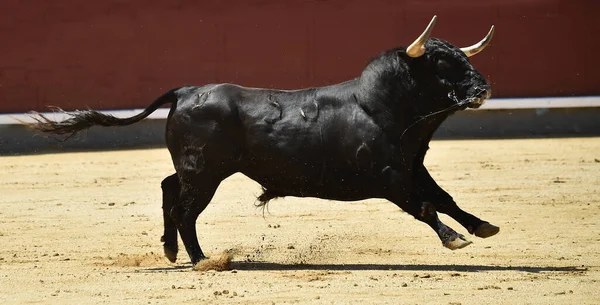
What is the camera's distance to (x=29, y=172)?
10.7m

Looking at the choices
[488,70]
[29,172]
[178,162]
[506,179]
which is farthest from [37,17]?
[178,162]

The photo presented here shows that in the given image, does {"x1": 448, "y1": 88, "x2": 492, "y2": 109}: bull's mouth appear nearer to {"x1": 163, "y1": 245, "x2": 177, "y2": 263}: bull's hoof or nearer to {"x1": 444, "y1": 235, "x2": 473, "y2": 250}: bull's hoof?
{"x1": 444, "y1": 235, "x2": 473, "y2": 250}: bull's hoof

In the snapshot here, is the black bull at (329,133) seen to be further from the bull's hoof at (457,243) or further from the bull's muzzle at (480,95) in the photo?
the bull's hoof at (457,243)

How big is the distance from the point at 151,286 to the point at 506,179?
463 cm

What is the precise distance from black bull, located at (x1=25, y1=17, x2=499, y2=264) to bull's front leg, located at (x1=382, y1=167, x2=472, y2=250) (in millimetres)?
12

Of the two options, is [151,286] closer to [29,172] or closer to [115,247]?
[115,247]

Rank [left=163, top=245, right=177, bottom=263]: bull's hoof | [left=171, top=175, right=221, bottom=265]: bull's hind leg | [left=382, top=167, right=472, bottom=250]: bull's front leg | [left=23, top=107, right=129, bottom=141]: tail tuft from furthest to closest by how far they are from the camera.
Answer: [left=23, top=107, right=129, bottom=141]: tail tuft, [left=163, top=245, right=177, bottom=263]: bull's hoof, [left=171, top=175, right=221, bottom=265]: bull's hind leg, [left=382, top=167, right=472, bottom=250]: bull's front leg

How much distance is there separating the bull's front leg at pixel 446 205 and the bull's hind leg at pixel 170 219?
1.27 meters

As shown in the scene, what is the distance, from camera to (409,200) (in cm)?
617

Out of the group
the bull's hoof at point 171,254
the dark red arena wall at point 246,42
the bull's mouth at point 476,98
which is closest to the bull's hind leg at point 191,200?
the bull's hoof at point 171,254

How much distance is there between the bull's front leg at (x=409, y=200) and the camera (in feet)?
20.0

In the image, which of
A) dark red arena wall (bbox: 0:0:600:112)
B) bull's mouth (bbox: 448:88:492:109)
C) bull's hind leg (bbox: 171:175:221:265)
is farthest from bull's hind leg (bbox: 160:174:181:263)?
dark red arena wall (bbox: 0:0:600:112)

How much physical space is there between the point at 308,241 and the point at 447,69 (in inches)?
56.9

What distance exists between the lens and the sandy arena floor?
17.9 ft
